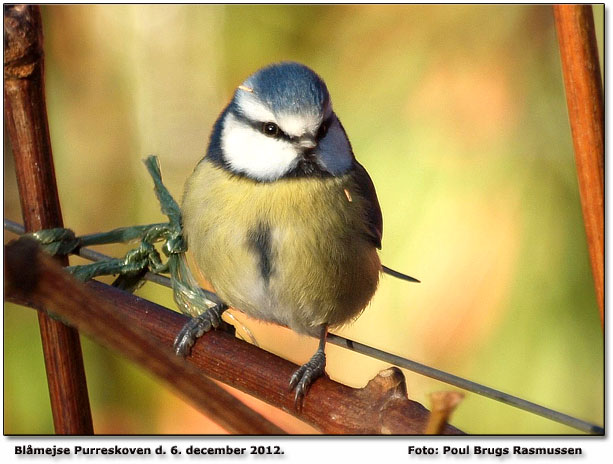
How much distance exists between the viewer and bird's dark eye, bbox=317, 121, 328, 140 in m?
0.85

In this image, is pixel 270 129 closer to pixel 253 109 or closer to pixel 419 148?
pixel 253 109

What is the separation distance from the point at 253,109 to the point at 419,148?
1.51 feet

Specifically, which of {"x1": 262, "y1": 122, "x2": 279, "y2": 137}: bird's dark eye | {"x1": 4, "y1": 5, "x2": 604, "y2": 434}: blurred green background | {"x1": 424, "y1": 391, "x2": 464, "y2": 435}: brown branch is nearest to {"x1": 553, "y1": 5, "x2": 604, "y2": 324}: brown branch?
{"x1": 424, "y1": 391, "x2": 464, "y2": 435}: brown branch

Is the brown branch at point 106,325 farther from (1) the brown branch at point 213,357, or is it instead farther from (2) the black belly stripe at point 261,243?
(2) the black belly stripe at point 261,243

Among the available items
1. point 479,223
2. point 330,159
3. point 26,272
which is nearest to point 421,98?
point 479,223

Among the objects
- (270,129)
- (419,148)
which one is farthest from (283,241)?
(419,148)

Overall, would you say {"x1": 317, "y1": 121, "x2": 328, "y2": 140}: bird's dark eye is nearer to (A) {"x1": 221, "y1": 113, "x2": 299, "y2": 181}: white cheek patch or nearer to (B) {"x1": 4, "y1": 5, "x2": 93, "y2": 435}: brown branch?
(A) {"x1": 221, "y1": 113, "x2": 299, "y2": 181}: white cheek patch

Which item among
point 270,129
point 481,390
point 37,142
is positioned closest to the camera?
point 481,390

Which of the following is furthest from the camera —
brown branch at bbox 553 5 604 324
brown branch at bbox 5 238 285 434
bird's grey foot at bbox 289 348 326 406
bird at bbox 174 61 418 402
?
bird at bbox 174 61 418 402

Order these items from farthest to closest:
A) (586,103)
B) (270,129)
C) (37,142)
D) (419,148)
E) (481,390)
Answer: (419,148)
(270,129)
(37,142)
(481,390)
(586,103)

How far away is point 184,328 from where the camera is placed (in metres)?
0.75

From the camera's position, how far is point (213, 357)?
755 millimetres

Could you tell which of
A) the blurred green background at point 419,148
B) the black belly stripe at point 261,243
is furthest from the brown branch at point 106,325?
the blurred green background at point 419,148

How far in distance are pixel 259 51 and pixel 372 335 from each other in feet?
1.82
